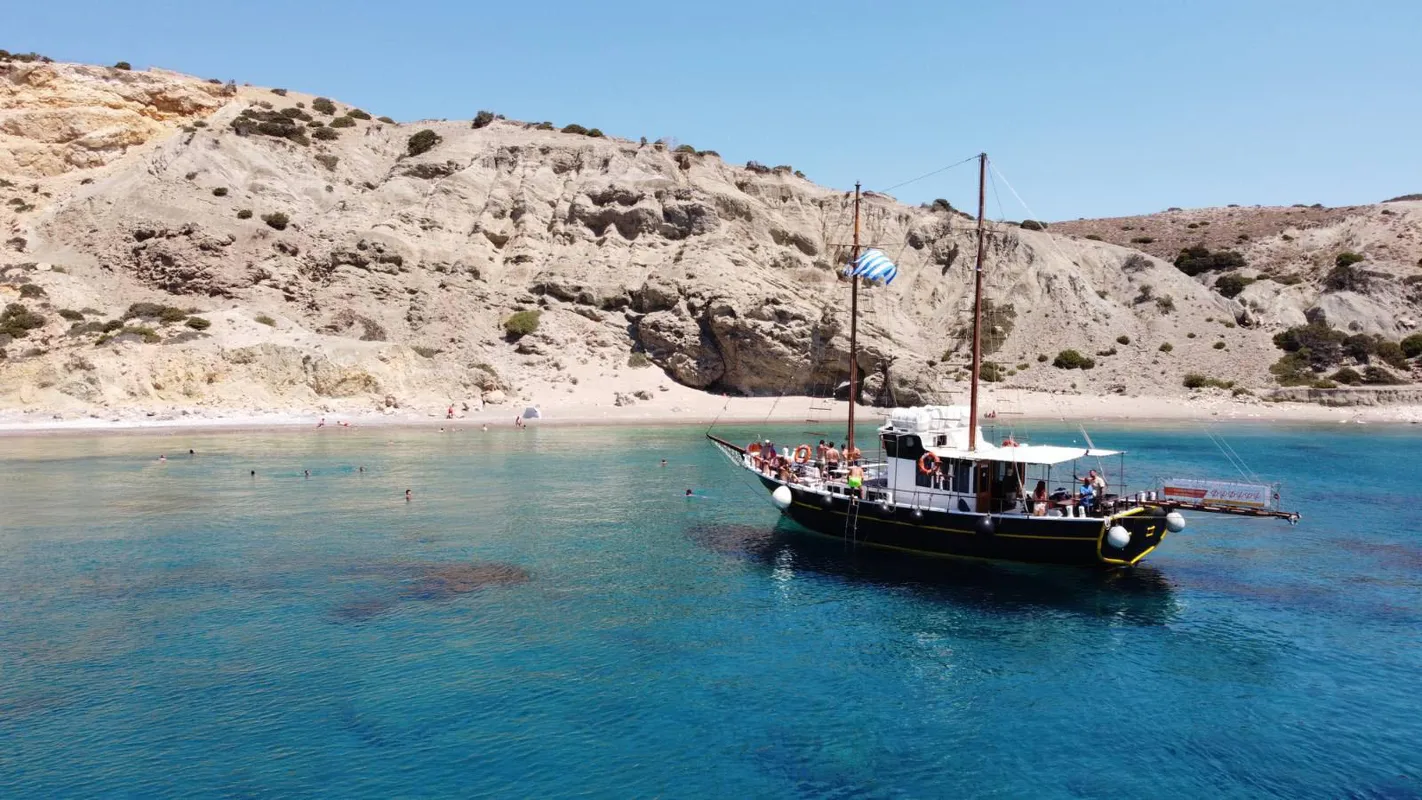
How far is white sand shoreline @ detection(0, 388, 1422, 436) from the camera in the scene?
60719 millimetres

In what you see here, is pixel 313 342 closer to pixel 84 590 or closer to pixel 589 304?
pixel 589 304

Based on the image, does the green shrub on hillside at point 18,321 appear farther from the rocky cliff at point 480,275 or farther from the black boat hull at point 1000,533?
the black boat hull at point 1000,533

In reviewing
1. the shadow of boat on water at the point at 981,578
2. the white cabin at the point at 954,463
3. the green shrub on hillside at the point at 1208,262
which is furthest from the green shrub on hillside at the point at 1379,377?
the white cabin at the point at 954,463

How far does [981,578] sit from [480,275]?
227 feet

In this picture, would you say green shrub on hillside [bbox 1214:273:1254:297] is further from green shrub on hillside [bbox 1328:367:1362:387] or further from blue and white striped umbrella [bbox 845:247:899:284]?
blue and white striped umbrella [bbox 845:247:899:284]

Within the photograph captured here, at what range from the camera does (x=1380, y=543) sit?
30.0 m

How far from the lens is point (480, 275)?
8494 centimetres

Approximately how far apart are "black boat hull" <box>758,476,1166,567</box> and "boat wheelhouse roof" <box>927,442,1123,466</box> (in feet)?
5.80

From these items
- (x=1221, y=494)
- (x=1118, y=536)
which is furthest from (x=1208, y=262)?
(x=1118, y=536)

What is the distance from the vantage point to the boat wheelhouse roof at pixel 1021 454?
26.2 m

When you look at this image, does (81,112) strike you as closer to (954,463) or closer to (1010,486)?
(954,463)

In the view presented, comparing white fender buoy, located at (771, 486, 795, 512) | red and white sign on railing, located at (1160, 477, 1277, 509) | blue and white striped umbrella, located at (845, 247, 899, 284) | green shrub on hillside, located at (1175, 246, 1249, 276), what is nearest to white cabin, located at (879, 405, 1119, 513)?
red and white sign on railing, located at (1160, 477, 1277, 509)

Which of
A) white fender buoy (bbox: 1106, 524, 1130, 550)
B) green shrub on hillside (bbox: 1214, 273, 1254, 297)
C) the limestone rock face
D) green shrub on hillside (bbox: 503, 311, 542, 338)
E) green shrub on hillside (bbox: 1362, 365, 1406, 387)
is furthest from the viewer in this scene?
green shrub on hillside (bbox: 1214, 273, 1254, 297)

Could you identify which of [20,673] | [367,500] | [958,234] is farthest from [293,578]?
[958,234]
